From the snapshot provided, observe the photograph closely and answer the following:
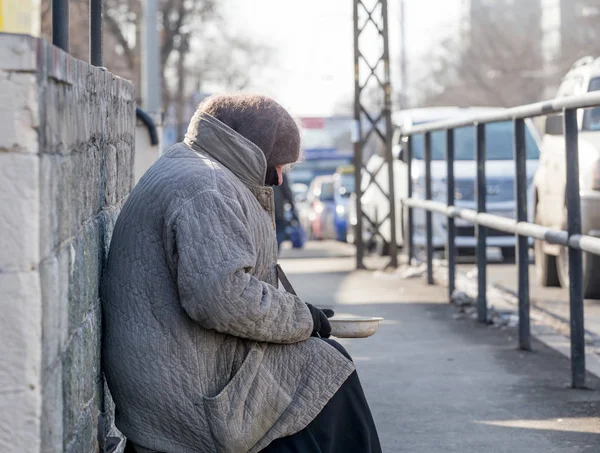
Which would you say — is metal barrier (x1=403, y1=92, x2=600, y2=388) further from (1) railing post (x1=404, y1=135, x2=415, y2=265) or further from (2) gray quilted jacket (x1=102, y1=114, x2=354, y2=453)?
(2) gray quilted jacket (x1=102, y1=114, x2=354, y2=453)

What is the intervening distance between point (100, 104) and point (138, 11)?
31.2m

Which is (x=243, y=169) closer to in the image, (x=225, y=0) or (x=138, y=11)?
(x=138, y=11)

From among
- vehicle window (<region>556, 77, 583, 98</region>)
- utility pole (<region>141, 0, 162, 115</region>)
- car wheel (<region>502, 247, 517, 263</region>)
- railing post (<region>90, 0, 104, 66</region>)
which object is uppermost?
utility pole (<region>141, 0, 162, 115</region>)

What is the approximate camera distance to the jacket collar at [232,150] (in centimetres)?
347

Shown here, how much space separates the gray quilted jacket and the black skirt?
0.12ft

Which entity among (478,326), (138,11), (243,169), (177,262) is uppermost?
(138,11)

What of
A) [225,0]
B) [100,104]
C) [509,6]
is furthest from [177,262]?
[509,6]

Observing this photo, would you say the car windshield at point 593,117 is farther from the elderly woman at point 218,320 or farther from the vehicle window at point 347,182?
the vehicle window at point 347,182

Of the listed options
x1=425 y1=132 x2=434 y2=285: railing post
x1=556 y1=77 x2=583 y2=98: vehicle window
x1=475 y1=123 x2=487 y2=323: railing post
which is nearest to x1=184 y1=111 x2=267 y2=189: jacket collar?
x1=475 y1=123 x2=487 y2=323: railing post

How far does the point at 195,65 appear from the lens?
159 ft

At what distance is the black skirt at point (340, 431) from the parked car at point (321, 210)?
2498 cm

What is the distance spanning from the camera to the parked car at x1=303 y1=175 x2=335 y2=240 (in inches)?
1171

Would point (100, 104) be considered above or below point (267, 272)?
above

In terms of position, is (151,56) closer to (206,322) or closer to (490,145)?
(490,145)
